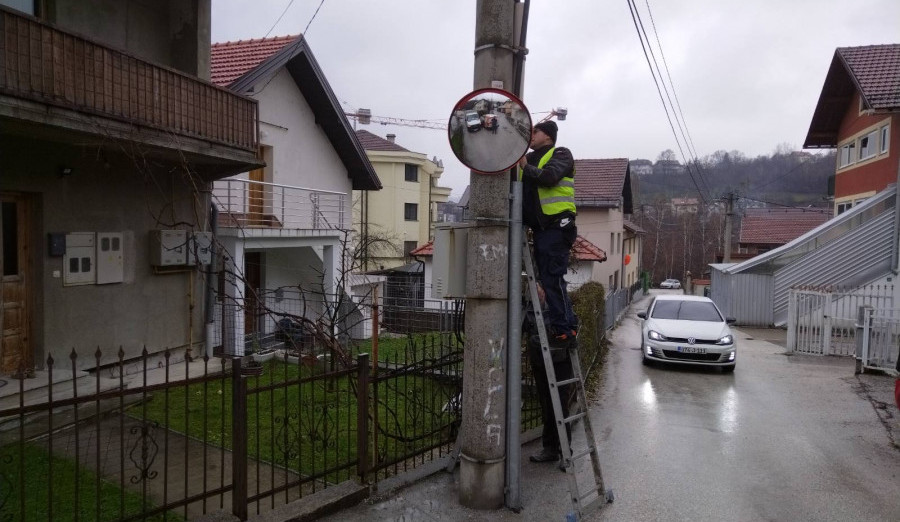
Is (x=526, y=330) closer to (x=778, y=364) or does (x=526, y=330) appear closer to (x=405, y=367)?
(x=405, y=367)

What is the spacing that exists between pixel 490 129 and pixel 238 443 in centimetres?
273

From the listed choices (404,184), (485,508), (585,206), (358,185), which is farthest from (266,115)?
(404,184)

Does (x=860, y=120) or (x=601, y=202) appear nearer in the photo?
(x=860, y=120)

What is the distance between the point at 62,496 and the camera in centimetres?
477

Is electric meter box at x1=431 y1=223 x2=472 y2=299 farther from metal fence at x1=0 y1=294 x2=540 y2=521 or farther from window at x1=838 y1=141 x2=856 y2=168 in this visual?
window at x1=838 y1=141 x2=856 y2=168

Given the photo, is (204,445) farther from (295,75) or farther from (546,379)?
(295,75)

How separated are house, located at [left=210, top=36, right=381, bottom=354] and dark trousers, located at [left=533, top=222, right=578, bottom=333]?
957 cm

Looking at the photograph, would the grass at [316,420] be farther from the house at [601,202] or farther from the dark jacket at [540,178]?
the house at [601,202]

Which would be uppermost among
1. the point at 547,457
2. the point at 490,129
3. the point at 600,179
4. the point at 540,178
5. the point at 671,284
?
the point at 600,179

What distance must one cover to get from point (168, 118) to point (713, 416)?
867cm

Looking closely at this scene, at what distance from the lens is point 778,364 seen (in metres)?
13.1

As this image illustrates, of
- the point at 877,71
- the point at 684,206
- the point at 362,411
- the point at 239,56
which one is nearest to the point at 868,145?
the point at 877,71

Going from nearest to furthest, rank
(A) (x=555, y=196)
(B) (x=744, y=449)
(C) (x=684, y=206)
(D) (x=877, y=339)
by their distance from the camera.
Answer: (A) (x=555, y=196) < (B) (x=744, y=449) < (D) (x=877, y=339) < (C) (x=684, y=206)

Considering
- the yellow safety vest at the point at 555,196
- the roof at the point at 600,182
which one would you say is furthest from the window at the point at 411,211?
the yellow safety vest at the point at 555,196
